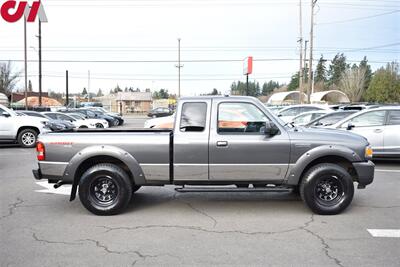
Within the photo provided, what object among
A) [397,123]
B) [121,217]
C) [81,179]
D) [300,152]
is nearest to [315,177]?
[300,152]

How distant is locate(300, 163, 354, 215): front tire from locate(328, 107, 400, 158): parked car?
476cm

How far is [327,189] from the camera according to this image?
5.67 metres

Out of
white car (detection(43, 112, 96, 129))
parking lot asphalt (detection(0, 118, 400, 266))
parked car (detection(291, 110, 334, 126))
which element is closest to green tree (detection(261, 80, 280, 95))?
white car (detection(43, 112, 96, 129))

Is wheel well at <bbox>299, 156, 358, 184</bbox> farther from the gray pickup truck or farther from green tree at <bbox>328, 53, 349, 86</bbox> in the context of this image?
green tree at <bbox>328, 53, 349, 86</bbox>

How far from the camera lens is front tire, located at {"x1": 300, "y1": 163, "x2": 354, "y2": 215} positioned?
5.54 m

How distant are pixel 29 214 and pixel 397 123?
899 cm

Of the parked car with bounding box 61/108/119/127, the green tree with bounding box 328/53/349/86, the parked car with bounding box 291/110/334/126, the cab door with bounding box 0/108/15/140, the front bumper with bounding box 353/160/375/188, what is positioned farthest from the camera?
the green tree with bounding box 328/53/349/86

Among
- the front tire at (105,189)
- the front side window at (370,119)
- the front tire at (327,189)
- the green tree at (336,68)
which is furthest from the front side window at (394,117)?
the green tree at (336,68)

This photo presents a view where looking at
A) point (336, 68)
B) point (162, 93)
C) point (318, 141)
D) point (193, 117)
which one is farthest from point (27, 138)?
point (162, 93)

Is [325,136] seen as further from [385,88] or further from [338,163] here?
[385,88]

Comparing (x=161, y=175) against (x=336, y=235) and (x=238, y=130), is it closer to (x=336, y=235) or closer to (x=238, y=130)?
(x=238, y=130)

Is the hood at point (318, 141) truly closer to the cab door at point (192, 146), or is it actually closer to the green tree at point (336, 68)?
the cab door at point (192, 146)

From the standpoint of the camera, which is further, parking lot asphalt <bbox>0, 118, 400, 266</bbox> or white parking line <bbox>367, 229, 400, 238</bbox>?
white parking line <bbox>367, 229, 400, 238</bbox>

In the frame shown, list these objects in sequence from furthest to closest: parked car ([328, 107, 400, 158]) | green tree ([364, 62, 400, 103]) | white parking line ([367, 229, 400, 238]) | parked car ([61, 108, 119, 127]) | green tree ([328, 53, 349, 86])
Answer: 1. green tree ([328, 53, 349, 86])
2. green tree ([364, 62, 400, 103])
3. parked car ([61, 108, 119, 127])
4. parked car ([328, 107, 400, 158])
5. white parking line ([367, 229, 400, 238])
